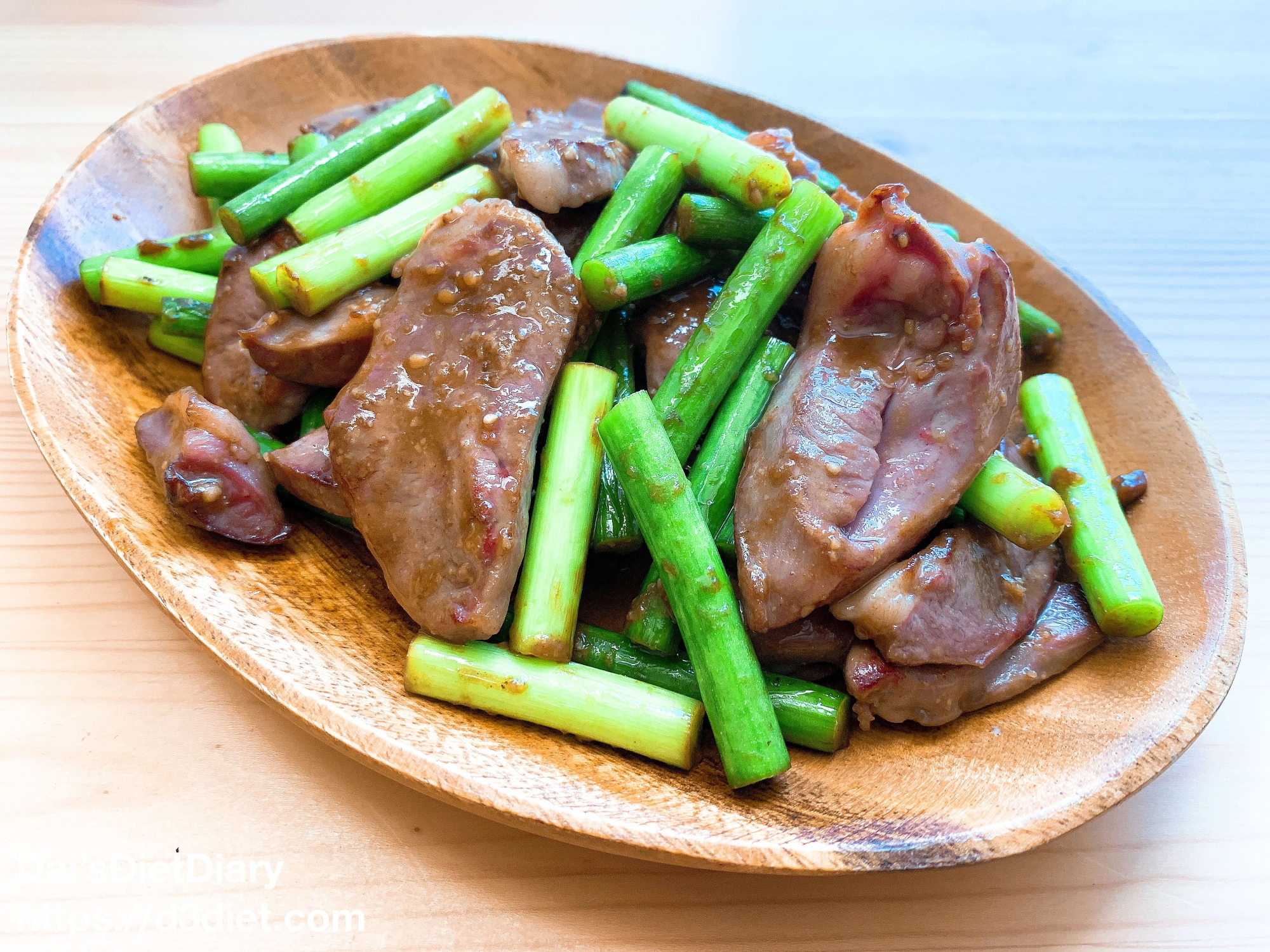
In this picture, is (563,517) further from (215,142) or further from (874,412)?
Result: (215,142)

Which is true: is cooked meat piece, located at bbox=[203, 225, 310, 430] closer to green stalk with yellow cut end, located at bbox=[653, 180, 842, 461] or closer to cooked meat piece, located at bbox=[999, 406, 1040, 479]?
green stalk with yellow cut end, located at bbox=[653, 180, 842, 461]

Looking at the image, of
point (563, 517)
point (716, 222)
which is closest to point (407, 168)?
point (716, 222)

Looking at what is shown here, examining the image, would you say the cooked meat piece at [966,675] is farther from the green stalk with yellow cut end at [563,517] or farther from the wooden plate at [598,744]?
the green stalk with yellow cut end at [563,517]

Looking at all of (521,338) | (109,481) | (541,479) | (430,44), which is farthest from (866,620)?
(430,44)

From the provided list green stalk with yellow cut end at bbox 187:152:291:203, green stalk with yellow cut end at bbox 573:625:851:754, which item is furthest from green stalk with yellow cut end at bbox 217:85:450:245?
green stalk with yellow cut end at bbox 573:625:851:754

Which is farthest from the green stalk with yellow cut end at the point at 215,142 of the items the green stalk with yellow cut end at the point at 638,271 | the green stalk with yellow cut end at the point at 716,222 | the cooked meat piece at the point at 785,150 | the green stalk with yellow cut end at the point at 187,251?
the cooked meat piece at the point at 785,150
